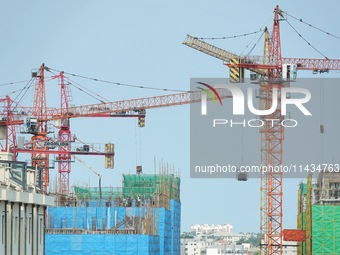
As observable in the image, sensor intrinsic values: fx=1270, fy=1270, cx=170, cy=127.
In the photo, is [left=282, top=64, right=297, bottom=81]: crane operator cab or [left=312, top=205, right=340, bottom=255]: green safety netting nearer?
[left=312, top=205, right=340, bottom=255]: green safety netting

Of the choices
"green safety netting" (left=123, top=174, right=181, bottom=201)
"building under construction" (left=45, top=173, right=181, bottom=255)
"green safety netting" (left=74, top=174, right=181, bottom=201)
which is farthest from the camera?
"green safety netting" (left=123, top=174, right=181, bottom=201)

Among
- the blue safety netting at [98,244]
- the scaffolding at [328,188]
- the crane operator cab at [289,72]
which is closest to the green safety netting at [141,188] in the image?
the scaffolding at [328,188]

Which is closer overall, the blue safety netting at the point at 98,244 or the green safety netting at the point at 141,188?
the blue safety netting at the point at 98,244

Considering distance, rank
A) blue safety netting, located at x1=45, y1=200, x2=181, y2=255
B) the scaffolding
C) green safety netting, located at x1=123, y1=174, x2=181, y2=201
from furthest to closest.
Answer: green safety netting, located at x1=123, y1=174, x2=181, y2=201 < the scaffolding < blue safety netting, located at x1=45, y1=200, x2=181, y2=255

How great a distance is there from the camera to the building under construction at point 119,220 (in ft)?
413

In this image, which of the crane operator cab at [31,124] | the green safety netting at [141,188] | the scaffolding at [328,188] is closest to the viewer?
the scaffolding at [328,188]

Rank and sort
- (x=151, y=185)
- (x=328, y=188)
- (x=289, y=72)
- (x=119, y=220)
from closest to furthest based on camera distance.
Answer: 1. (x=119, y=220)
2. (x=328, y=188)
3. (x=289, y=72)
4. (x=151, y=185)

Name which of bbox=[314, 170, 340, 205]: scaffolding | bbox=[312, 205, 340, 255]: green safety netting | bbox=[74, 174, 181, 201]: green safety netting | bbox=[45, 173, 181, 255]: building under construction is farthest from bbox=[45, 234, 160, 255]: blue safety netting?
bbox=[74, 174, 181, 201]: green safety netting

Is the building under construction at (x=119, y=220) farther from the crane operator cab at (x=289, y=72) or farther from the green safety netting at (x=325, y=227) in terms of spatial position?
the crane operator cab at (x=289, y=72)

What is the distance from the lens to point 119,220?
139500 mm

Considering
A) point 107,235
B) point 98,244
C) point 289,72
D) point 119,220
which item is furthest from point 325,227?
point 119,220

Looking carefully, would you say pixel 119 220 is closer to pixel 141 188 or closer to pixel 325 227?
pixel 325 227

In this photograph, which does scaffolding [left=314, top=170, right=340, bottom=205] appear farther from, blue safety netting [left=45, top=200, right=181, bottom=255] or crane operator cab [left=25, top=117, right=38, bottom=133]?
crane operator cab [left=25, top=117, right=38, bottom=133]

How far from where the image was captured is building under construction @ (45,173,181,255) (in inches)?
4958
